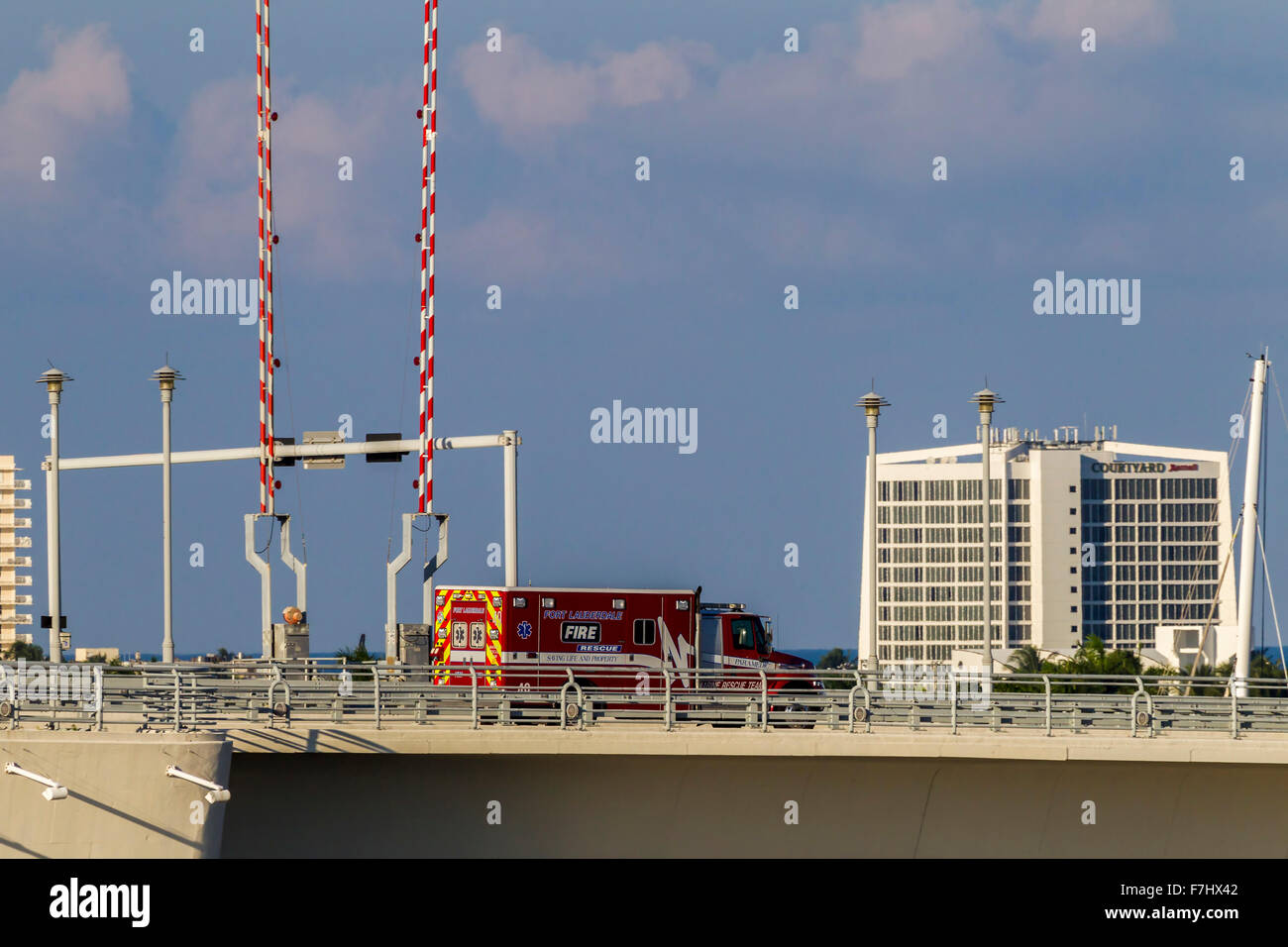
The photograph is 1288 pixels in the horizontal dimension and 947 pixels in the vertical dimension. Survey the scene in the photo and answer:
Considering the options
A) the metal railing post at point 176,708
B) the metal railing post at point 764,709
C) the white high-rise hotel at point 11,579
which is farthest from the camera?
the white high-rise hotel at point 11,579

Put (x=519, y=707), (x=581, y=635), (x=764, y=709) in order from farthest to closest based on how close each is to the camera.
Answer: (x=581, y=635) → (x=519, y=707) → (x=764, y=709)

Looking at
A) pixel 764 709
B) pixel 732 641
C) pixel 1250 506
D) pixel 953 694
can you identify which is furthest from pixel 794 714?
pixel 1250 506

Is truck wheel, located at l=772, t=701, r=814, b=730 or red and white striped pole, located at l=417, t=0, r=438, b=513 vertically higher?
red and white striped pole, located at l=417, t=0, r=438, b=513

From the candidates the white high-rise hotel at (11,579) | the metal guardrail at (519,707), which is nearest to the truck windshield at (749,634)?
the metal guardrail at (519,707)

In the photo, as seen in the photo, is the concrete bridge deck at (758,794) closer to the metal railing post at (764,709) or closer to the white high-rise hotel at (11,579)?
the metal railing post at (764,709)

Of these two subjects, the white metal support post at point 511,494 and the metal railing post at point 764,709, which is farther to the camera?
the white metal support post at point 511,494

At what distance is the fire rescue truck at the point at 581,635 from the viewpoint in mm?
34531

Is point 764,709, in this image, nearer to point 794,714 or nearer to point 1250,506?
point 794,714

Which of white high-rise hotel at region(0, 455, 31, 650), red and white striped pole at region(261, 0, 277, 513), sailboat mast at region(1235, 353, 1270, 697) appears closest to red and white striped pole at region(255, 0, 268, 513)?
red and white striped pole at region(261, 0, 277, 513)

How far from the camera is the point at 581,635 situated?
34812 millimetres

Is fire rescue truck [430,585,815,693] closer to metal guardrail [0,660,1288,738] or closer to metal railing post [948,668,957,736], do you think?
Result: metal guardrail [0,660,1288,738]

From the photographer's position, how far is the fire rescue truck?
3453cm

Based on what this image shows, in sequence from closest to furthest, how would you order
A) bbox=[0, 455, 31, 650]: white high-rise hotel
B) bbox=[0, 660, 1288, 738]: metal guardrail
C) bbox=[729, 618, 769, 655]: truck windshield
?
bbox=[0, 660, 1288, 738]: metal guardrail < bbox=[729, 618, 769, 655]: truck windshield < bbox=[0, 455, 31, 650]: white high-rise hotel
